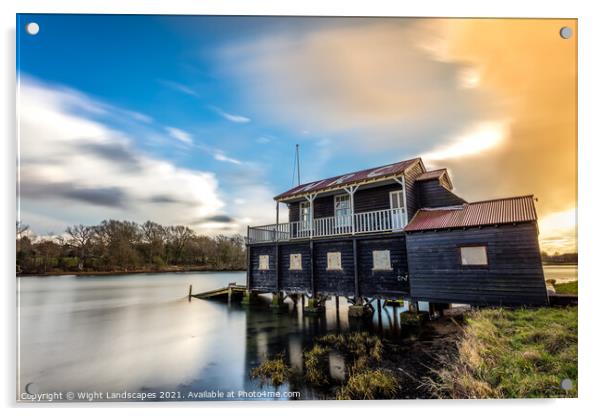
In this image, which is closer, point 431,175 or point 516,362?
point 516,362

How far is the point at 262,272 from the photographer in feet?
35.4

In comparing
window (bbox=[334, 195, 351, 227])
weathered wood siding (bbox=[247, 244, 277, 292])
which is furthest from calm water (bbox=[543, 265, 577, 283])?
weathered wood siding (bbox=[247, 244, 277, 292])

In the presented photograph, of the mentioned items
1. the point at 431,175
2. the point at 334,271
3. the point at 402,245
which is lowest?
the point at 334,271

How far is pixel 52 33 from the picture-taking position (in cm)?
430

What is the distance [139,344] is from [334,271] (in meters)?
5.43

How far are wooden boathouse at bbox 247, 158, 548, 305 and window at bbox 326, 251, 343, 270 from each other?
32 mm

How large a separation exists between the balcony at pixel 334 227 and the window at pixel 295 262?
2.15ft

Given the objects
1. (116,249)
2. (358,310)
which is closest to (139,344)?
(116,249)

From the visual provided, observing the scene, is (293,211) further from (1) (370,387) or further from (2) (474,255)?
(1) (370,387)

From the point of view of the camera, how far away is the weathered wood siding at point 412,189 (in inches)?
296

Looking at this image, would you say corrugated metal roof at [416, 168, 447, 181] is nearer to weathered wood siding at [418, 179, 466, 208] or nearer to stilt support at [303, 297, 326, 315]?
weathered wood siding at [418, 179, 466, 208]

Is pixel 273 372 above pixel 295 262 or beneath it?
beneath

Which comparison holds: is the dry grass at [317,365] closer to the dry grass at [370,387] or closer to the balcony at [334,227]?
the dry grass at [370,387]
